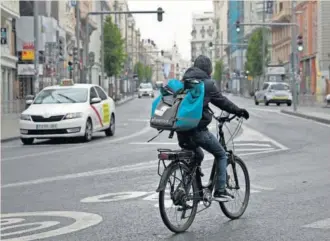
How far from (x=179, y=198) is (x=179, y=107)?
2.88 ft

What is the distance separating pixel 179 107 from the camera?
25.1 ft

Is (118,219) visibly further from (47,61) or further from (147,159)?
(47,61)

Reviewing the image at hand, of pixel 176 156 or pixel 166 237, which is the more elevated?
pixel 176 156

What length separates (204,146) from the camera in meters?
7.99

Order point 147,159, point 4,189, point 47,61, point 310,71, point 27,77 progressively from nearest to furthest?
point 4,189 → point 147,159 → point 47,61 → point 27,77 → point 310,71

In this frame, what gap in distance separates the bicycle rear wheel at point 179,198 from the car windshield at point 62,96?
1421 cm

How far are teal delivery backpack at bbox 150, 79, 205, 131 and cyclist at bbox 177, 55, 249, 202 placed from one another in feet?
0.63

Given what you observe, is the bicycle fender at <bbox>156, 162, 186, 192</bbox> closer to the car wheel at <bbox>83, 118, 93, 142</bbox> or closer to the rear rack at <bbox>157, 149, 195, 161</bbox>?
the rear rack at <bbox>157, 149, 195, 161</bbox>

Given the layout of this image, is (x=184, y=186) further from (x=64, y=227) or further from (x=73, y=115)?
(x=73, y=115)

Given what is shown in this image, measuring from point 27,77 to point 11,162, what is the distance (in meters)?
41.3

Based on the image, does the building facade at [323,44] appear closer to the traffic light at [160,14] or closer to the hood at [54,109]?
the traffic light at [160,14]

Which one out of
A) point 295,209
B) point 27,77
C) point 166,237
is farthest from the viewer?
point 27,77

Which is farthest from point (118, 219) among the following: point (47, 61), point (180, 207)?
point (47, 61)

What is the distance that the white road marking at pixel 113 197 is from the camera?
10250 mm
